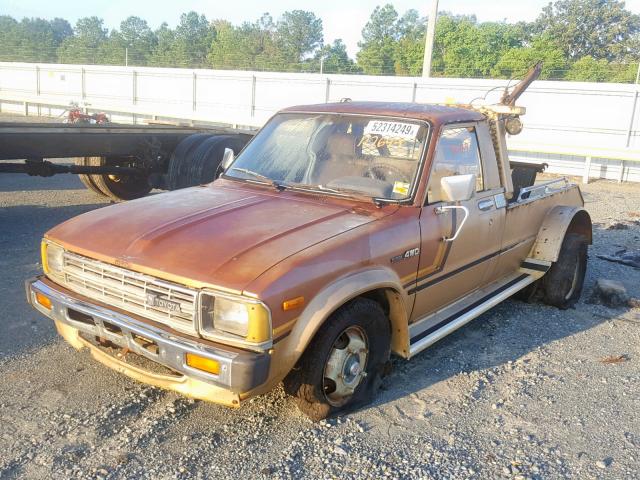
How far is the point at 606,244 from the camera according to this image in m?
8.66

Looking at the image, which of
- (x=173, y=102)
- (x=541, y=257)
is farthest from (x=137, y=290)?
(x=173, y=102)

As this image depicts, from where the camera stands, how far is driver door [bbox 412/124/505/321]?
4078 mm

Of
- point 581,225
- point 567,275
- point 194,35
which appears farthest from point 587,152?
point 194,35

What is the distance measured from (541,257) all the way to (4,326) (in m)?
4.70

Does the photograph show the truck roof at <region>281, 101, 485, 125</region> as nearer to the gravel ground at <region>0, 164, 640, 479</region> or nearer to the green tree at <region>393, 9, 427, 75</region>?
the gravel ground at <region>0, 164, 640, 479</region>

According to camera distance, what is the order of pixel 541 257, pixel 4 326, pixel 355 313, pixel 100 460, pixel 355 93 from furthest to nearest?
pixel 355 93 → pixel 541 257 → pixel 4 326 → pixel 355 313 → pixel 100 460

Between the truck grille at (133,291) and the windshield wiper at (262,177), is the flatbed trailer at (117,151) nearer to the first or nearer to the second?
the windshield wiper at (262,177)

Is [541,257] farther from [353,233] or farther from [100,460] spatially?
[100,460]

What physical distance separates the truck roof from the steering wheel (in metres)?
0.46

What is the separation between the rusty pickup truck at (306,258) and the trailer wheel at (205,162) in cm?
327

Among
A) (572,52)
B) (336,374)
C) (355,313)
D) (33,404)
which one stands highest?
(572,52)

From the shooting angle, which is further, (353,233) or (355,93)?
(355,93)

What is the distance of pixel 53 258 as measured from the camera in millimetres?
3713

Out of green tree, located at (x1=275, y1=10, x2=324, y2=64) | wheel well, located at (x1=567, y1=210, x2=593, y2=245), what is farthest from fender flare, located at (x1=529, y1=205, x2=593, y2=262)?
green tree, located at (x1=275, y1=10, x2=324, y2=64)
